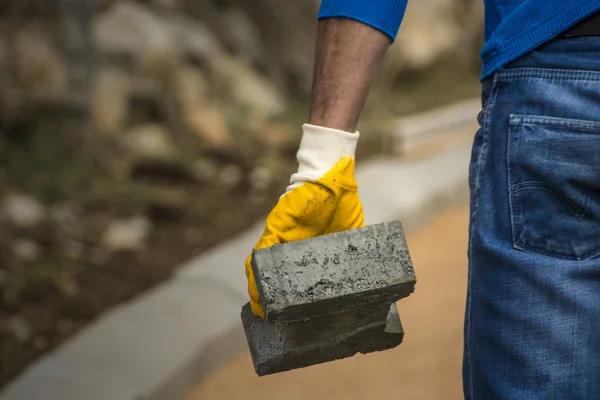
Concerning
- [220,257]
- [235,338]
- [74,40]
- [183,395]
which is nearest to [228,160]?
[74,40]

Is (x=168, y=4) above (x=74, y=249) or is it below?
above

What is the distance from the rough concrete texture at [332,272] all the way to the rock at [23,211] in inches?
121

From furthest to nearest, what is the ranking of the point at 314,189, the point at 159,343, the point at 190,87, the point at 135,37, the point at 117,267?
the point at 190,87 < the point at 135,37 < the point at 117,267 < the point at 159,343 < the point at 314,189

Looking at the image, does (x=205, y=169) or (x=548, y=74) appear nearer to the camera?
(x=548, y=74)

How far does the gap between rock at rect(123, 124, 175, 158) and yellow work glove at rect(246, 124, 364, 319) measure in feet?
12.6

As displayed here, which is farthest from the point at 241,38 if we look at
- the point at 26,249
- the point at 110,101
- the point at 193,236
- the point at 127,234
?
the point at 26,249

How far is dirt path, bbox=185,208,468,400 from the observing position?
3150mm

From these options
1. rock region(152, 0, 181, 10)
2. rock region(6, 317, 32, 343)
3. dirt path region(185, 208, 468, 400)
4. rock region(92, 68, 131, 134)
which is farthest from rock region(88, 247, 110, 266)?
rock region(152, 0, 181, 10)

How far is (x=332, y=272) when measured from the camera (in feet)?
5.55

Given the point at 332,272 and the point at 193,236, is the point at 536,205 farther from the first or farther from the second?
the point at 193,236

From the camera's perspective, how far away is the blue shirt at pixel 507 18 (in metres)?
1.50

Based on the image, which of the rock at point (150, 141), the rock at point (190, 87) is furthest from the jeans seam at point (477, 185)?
the rock at point (190, 87)

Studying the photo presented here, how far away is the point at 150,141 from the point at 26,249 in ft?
5.78

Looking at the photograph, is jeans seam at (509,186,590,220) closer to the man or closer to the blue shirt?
the man
